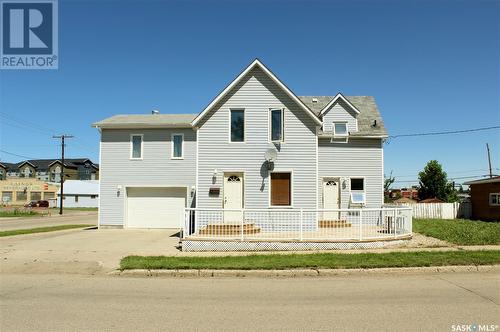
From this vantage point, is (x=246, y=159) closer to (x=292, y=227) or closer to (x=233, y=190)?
(x=233, y=190)

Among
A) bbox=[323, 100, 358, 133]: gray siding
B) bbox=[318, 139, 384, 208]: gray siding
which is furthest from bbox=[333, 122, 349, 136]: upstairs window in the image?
bbox=[318, 139, 384, 208]: gray siding

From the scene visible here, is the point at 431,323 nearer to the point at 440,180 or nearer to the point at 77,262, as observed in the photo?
the point at 77,262

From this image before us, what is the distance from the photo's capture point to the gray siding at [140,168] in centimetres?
2162

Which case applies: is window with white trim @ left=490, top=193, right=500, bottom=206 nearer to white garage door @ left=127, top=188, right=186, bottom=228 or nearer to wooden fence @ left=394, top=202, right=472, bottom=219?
wooden fence @ left=394, top=202, right=472, bottom=219

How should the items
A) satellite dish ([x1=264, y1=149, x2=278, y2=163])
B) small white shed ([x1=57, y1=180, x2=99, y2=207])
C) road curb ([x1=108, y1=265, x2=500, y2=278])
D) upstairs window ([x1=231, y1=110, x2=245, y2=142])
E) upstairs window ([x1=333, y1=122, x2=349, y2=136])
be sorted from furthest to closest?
small white shed ([x1=57, y1=180, x2=99, y2=207]) → upstairs window ([x1=333, y1=122, x2=349, y2=136]) → upstairs window ([x1=231, y1=110, x2=245, y2=142]) → satellite dish ([x1=264, y1=149, x2=278, y2=163]) → road curb ([x1=108, y1=265, x2=500, y2=278])

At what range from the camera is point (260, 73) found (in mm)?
16484

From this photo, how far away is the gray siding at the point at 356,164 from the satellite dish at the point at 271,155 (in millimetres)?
4778

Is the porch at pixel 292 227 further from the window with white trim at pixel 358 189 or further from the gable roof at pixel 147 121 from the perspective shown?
the gable roof at pixel 147 121

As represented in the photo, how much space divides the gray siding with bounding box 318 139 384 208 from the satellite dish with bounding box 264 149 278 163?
4.78 m

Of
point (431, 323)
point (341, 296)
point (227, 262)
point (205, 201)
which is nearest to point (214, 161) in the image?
point (205, 201)

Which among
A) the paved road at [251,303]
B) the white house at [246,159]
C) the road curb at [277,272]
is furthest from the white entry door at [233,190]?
the paved road at [251,303]

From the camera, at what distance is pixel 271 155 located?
1582 cm

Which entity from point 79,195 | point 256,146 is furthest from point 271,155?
point 79,195

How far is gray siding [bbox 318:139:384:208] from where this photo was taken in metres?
19.8
